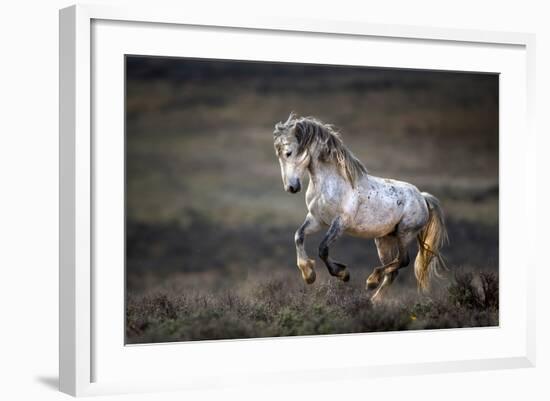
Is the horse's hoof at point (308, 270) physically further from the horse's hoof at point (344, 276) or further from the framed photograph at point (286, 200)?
the horse's hoof at point (344, 276)

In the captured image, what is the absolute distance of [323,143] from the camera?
1145 cm

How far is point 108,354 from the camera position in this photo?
1026 centimetres

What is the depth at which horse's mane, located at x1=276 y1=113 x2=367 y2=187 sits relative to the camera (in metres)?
11.4

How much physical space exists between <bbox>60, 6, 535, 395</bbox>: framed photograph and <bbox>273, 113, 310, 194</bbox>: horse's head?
20 mm

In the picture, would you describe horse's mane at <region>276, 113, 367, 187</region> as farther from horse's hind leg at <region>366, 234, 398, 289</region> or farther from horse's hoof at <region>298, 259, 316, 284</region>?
horse's hoof at <region>298, 259, 316, 284</region>

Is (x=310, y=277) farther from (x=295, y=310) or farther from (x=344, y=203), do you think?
(x=344, y=203)

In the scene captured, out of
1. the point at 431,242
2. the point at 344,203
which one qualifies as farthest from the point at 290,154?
the point at 431,242

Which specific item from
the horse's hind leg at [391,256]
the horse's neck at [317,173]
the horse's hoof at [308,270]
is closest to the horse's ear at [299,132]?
the horse's neck at [317,173]

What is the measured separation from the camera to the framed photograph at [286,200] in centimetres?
1021

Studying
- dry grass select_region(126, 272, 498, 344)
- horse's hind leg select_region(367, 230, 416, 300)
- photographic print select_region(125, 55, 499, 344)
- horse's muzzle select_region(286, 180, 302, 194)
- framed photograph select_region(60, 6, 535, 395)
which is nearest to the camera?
framed photograph select_region(60, 6, 535, 395)

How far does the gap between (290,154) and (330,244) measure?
3.23 ft

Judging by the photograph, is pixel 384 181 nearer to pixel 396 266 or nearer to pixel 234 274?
pixel 396 266

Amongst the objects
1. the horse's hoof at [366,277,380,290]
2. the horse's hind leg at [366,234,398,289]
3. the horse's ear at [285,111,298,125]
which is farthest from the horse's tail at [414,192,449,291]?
the horse's ear at [285,111,298,125]

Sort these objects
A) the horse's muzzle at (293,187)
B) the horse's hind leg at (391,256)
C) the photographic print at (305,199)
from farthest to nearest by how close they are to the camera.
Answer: the horse's hind leg at (391,256) → the horse's muzzle at (293,187) → the photographic print at (305,199)
